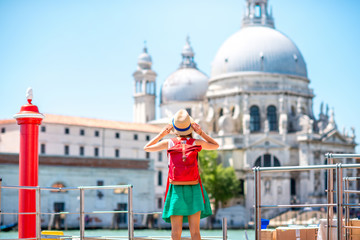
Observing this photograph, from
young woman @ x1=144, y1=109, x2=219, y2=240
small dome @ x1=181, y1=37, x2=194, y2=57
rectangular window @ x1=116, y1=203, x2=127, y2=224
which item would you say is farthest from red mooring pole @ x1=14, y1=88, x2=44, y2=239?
small dome @ x1=181, y1=37, x2=194, y2=57

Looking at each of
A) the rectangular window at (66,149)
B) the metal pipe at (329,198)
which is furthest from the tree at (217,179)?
the metal pipe at (329,198)

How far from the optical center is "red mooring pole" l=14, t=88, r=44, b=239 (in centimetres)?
1372

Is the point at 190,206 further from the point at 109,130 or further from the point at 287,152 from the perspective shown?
the point at 287,152

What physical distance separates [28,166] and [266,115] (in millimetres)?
63134

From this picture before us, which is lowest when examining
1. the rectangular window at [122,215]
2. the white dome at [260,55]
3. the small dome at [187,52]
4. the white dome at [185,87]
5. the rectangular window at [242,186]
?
the rectangular window at [122,215]

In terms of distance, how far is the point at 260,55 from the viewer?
250 feet

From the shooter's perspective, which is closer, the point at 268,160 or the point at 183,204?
the point at 183,204

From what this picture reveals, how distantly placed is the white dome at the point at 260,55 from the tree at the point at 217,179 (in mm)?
11424

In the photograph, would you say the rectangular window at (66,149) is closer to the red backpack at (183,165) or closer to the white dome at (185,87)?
the white dome at (185,87)

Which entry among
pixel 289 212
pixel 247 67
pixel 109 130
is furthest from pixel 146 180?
pixel 247 67

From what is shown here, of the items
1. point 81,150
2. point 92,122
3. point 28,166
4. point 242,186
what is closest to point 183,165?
point 28,166

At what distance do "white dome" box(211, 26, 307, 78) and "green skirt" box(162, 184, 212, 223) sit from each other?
6822 cm

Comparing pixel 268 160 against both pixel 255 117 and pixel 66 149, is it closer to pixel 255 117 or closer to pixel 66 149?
pixel 255 117

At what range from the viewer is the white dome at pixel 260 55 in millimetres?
76125
